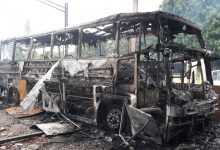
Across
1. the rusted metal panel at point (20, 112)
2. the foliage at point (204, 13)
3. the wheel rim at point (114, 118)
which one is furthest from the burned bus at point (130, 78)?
the foliage at point (204, 13)

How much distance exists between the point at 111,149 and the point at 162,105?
1.69m

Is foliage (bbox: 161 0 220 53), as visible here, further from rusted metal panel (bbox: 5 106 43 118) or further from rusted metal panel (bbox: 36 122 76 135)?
rusted metal panel (bbox: 36 122 76 135)

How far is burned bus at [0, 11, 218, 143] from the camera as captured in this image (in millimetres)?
5926

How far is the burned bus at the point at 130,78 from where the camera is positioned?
593cm

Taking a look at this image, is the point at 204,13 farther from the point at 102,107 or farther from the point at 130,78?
the point at 102,107

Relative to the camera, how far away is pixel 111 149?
18.7 ft

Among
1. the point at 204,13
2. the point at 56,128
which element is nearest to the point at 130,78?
the point at 56,128

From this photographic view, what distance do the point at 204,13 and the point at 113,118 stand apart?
53.2 feet

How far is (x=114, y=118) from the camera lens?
695 centimetres

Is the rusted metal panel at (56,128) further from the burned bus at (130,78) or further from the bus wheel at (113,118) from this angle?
the bus wheel at (113,118)

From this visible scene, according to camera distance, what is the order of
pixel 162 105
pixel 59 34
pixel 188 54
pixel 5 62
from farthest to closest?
pixel 5 62
pixel 59 34
pixel 188 54
pixel 162 105

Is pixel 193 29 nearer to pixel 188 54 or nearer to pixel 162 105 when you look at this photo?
pixel 188 54

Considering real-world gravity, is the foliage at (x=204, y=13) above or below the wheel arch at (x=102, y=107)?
above

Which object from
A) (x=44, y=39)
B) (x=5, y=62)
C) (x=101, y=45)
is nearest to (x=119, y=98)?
(x=101, y=45)
